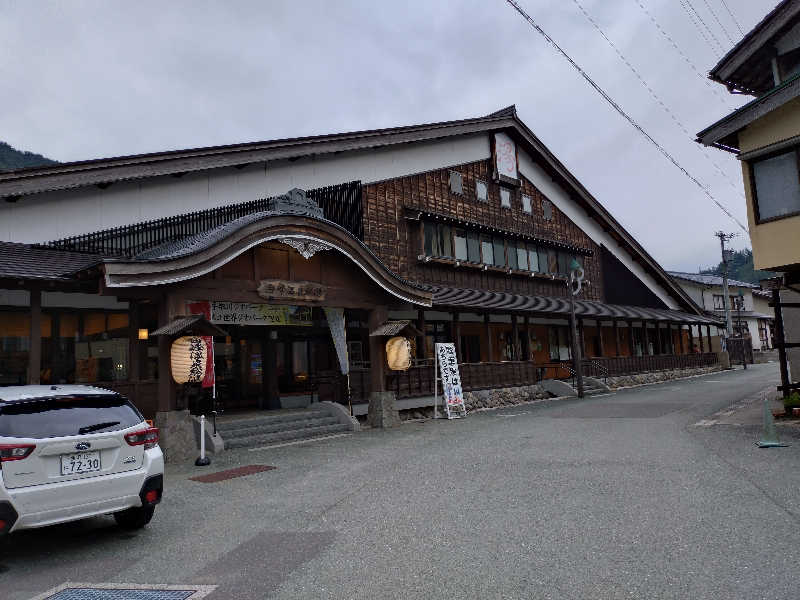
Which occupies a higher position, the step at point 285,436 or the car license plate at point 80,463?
the car license plate at point 80,463

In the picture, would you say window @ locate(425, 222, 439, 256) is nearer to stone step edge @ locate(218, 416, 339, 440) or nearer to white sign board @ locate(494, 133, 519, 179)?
white sign board @ locate(494, 133, 519, 179)

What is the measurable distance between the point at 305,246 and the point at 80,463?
26.0 ft

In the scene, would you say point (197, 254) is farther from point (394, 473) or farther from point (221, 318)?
point (394, 473)

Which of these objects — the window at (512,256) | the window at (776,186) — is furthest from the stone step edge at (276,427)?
the window at (512,256)

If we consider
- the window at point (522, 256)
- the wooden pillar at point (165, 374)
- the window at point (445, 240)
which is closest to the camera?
the wooden pillar at point (165, 374)

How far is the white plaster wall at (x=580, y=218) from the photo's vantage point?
27.0 meters

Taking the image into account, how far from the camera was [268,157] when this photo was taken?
642 inches

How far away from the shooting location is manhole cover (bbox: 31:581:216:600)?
4203mm

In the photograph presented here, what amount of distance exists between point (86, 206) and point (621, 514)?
13.3m

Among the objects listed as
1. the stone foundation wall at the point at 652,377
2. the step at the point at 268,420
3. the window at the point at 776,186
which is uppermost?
the window at the point at 776,186

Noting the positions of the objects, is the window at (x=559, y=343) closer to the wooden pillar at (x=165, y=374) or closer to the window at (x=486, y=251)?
the window at (x=486, y=251)

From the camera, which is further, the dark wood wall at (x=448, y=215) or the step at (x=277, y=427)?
the dark wood wall at (x=448, y=215)

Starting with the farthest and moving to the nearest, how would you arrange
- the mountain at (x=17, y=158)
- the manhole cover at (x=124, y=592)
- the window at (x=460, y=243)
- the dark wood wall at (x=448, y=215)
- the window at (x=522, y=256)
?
1. the mountain at (x=17, y=158)
2. the window at (x=522, y=256)
3. the window at (x=460, y=243)
4. the dark wood wall at (x=448, y=215)
5. the manhole cover at (x=124, y=592)

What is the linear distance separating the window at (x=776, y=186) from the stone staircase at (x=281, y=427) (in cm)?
1112
